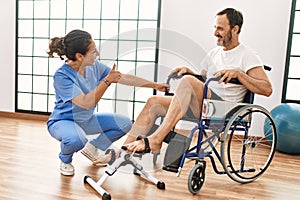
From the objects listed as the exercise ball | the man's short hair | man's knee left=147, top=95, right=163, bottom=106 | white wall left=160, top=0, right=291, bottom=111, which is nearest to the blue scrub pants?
man's knee left=147, top=95, right=163, bottom=106

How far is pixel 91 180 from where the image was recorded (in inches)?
74.8

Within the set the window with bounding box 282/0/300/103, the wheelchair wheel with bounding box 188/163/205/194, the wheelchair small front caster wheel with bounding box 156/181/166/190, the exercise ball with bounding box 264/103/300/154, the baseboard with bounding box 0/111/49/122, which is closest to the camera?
the wheelchair wheel with bounding box 188/163/205/194

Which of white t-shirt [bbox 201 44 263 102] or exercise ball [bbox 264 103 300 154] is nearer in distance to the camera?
white t-shirt [bbox 201 44 263 102]

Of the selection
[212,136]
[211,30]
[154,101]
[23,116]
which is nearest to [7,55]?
[23,116]

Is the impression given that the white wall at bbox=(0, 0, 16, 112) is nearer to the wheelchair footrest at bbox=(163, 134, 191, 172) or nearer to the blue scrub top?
the blue scrub top

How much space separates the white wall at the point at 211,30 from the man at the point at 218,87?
83 centimetres

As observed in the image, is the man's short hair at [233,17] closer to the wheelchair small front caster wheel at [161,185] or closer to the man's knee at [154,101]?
the man's knee at [154,101]

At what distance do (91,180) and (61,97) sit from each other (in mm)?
553

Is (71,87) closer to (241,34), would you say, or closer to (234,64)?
(234,64)

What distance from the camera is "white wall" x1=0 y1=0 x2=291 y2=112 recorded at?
323 centimetres

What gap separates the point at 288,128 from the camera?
2.82 m

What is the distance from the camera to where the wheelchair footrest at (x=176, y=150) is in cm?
180

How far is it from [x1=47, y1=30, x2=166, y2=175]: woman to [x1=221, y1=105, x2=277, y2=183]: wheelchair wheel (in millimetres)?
581

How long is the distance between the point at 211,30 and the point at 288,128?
50.7 inches
